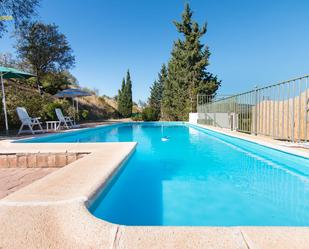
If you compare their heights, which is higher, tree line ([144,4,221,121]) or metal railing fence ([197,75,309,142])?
tree line ([144,4,221,121])

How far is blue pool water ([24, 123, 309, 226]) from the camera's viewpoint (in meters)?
2.09

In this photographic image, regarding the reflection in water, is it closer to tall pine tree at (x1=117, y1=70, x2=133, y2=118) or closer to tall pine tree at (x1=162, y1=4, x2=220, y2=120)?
tall pine tree at (x1=162, y1=4, x2=220, y2=120)

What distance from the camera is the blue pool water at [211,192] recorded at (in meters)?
2.09

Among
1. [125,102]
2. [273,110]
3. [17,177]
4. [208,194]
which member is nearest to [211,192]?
[208,194]

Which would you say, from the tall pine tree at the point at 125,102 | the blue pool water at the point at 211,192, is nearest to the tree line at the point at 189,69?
the tall pine tree at the point at 125,102

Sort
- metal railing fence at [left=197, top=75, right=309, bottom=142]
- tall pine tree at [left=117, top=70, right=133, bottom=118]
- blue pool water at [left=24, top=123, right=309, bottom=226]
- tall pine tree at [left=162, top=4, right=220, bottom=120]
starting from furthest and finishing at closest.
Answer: tall pine tree at [left=117, top=70, right=133, bottom=118] < tall pine tree at [left=162, top=4, right=220, bottom=120] < metal railing fence at [left=197, top=75, right=309, bottom=142] < blue pool water at [left=24, top=123, right=309, bottom=226]

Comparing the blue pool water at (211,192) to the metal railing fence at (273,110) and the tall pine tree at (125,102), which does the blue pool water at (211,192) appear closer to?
the metal railing fence at (273,110)

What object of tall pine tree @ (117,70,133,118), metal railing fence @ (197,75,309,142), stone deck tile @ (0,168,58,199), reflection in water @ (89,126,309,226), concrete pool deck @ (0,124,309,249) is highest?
tall pine tree @ (117,70,133,118)

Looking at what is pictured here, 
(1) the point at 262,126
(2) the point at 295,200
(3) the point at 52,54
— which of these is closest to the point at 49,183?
(2) the point at 295,200

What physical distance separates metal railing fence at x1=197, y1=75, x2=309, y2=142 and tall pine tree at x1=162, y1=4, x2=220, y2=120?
6.36 metres

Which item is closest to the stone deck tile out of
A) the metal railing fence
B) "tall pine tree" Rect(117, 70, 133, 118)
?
the metal railing fence

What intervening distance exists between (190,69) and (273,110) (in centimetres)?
1230

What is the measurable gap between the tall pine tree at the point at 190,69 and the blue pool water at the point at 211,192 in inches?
460

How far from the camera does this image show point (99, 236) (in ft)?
4.06
